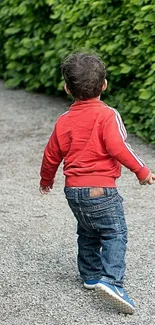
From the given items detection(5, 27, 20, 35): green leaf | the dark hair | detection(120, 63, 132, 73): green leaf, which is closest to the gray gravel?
detection(120, 63, 132, 73): green leaf

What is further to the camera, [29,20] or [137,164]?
[29,20]

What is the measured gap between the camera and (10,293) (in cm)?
473

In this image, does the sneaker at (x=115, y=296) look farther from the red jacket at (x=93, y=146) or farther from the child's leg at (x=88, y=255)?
the red jacket at (x=93, y=146)

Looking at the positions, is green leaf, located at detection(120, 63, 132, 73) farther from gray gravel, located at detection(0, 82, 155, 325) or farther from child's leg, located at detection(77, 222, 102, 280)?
child's leg, located at detection(77, 222, 102, 280)

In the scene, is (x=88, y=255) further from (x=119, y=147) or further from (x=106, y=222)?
(x=119, y=147)

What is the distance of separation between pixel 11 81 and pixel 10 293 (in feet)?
20.0

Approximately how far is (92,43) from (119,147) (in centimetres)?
415

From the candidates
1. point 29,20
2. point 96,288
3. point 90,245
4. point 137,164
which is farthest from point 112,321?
point 29,20

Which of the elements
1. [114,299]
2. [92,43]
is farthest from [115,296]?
[92,43]

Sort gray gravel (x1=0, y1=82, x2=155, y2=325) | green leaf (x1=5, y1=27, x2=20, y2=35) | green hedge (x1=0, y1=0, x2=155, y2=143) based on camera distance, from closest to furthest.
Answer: gray gravel (x1=0, y1=82, x2=155, y2=325) → green hedge (x1=0, y1=0, x2=155, y2=143) → green leaf (x1=5, y1=27, x2=20, y2=35)

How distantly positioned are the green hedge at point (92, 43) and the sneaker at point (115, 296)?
3.13 meters

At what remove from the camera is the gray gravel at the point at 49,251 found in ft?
14.7

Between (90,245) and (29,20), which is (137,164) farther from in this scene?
(29,20)

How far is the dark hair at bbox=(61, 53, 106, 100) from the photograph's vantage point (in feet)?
14.0
